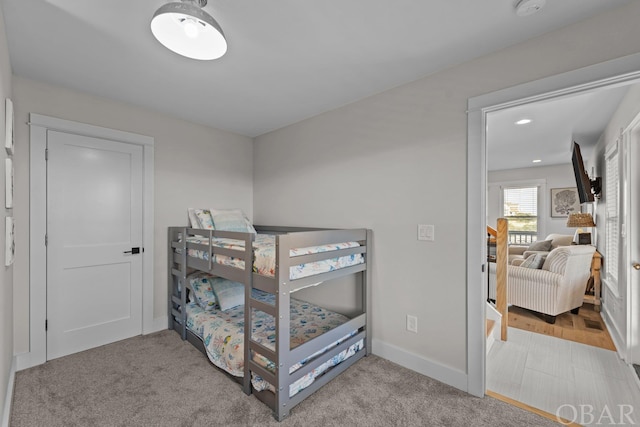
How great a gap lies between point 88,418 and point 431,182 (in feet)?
8.91

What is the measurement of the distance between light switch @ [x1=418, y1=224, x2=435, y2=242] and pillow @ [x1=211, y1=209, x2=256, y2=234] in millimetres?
1827

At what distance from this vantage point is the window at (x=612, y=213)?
9.09 ft

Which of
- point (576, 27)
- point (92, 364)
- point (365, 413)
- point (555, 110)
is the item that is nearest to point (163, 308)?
point (92, 364)

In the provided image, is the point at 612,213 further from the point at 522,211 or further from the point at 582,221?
the point at 522,211

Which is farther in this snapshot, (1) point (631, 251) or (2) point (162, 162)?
(2) point (162, 162)

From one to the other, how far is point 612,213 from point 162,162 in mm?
4881

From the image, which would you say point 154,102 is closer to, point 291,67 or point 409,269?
point 291,67

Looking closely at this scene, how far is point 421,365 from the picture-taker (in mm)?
2164

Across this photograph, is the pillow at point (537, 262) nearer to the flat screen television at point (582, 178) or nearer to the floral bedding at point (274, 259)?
the flat screen television at point (582, 178)

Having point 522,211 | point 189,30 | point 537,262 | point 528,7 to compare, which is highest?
point 528,7

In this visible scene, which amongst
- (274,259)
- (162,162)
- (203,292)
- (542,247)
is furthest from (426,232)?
(542,247)

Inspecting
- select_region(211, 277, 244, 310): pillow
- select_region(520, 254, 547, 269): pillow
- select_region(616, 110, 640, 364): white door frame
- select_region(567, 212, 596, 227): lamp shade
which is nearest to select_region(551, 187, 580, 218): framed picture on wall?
select_region(567, 212, 596, 227): lamp shade

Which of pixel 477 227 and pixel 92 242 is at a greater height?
pixel 477 227

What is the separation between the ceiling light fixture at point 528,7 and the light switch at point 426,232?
4.39 feet
